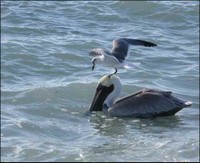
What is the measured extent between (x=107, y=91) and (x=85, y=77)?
1.35 meters

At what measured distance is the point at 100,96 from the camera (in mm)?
10094

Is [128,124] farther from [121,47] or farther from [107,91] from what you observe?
[121,47]

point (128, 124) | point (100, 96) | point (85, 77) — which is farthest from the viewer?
point (85, 77)

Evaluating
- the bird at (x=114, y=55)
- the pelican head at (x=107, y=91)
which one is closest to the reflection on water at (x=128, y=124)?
the pelican head at (x=107, y=91)

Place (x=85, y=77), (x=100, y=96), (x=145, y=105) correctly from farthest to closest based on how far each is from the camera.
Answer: (x=85, y=77)
(x=100, y=96)
(x=145, y=105)

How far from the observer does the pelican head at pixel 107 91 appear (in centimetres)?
1001

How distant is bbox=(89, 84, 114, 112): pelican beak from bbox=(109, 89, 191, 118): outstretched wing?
270 millimetres

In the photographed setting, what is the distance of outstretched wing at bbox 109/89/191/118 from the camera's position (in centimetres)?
961

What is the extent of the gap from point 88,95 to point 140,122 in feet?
4.34

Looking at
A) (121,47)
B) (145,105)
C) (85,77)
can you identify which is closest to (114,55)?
(121,47)

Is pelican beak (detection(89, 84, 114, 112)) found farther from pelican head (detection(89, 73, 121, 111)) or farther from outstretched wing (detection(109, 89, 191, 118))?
outstretched wing (detection(109, 89, 191, 118))

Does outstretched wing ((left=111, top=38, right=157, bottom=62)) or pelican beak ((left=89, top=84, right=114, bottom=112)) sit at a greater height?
outstretched wing ((left=111, top=38, right=157, bottom=62))

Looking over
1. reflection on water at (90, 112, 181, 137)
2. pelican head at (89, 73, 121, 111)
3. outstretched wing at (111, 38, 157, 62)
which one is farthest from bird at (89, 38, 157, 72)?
reflection on water at (90, 112, 181, 137)

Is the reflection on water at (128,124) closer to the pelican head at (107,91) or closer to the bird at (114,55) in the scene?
the pelican head at (107,91)
